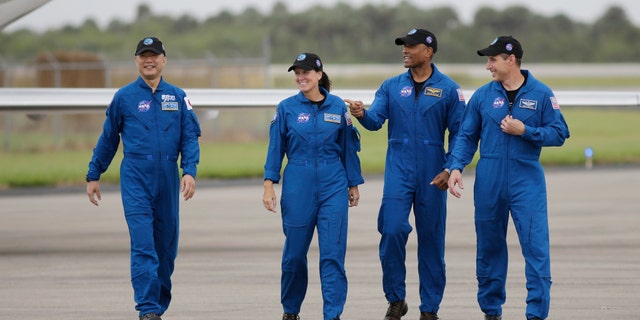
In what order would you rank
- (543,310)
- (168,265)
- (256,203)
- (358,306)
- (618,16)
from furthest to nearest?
(618,16) < (256,203) < (358,306) < (168,265) < (543,310)

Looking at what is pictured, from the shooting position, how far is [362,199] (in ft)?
61.8

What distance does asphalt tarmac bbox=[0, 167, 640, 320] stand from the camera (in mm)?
8938

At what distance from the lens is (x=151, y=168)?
26.8 feet

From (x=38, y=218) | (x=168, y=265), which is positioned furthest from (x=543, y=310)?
(x=38, y=218)

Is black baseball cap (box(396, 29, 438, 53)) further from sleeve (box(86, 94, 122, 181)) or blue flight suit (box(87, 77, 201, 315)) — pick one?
sleeve (box(86, 94, 122, 181))

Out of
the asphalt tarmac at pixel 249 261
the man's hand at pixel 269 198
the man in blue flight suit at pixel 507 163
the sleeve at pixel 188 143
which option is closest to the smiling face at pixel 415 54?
the man in blue flight suit at pixel 507 163

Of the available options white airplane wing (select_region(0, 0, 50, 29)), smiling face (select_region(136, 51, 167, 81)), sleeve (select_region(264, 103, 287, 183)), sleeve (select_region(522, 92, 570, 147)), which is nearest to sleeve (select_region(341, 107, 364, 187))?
sleeve (select_region(264, 103, 287, 183))

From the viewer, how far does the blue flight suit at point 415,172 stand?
8.42 meters

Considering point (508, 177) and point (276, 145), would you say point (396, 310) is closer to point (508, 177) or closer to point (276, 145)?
point (508, 177)

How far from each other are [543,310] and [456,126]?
1617 millimetres

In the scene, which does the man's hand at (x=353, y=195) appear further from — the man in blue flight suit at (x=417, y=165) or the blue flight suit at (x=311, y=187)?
the man in blue flight suit at (x=417, y=165)

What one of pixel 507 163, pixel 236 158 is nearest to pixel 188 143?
pixel 507 163

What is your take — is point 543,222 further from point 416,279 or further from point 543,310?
point 416,279

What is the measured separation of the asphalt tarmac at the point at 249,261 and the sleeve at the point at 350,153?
106 cm
